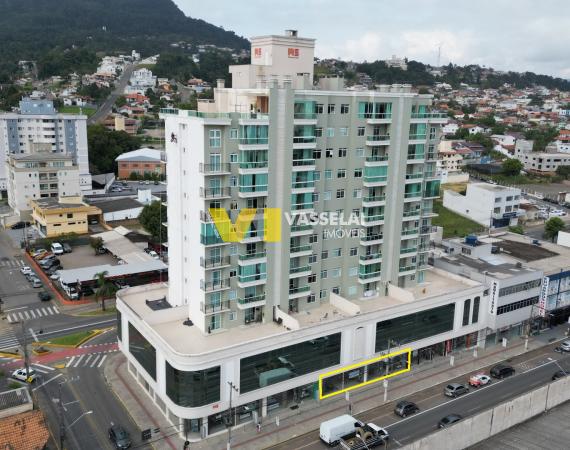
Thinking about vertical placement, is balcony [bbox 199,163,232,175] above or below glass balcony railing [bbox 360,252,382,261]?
above

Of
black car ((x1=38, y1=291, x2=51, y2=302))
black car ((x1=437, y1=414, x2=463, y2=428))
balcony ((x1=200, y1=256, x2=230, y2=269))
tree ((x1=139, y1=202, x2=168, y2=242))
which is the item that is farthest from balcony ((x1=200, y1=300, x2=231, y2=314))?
tree ((x1=139, y1=202, x2=168, y2=242))

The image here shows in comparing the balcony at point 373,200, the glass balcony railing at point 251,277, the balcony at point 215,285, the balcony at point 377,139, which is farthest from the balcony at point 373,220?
the balcony at point 215,285

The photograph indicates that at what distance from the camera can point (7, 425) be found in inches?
1494

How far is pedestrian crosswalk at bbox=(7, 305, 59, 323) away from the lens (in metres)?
61.5

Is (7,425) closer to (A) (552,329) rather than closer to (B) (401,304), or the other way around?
(B) (401,304)

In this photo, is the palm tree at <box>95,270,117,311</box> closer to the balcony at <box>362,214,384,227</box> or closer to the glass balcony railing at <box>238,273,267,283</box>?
the glass balcony railing at <box>238,273,267,283</box>

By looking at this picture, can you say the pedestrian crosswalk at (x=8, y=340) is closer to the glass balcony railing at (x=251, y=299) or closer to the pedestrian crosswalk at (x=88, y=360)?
the pedestrian crosswalk at (x=88, y=360)

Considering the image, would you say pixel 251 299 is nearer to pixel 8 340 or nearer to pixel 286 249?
pixel 286 249

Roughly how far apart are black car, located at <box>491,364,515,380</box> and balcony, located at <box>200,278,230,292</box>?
2779 centimetres

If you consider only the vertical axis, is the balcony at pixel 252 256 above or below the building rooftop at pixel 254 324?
above

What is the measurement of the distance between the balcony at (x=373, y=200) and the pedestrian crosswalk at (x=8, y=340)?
38.4 meters

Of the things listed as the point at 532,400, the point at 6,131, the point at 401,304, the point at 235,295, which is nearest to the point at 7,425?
the point at 235,295

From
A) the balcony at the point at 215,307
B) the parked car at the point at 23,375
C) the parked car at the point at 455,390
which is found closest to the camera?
the balcony at the point at 215,307

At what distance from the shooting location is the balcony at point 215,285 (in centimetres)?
4259
